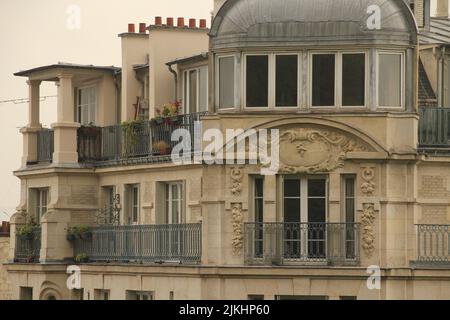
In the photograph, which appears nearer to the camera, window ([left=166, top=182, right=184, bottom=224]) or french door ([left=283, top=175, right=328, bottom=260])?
french door ([left=283, top=175, right=328, bottom=260])

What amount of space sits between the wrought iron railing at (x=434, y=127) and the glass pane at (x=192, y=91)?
7128mm

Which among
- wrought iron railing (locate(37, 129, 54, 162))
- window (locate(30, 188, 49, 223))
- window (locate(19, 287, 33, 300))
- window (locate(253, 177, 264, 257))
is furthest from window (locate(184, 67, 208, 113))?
window (locate(19, 287, 33, 300))

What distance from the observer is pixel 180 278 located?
72.7 m

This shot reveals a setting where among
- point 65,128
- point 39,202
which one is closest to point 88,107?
point 65,128

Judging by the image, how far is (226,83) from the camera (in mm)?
71312

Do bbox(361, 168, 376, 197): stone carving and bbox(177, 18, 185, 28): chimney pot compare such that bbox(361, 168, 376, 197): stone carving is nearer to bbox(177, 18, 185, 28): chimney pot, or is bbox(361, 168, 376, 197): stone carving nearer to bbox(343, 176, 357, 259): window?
bbox(343, 176, 357, 259): window

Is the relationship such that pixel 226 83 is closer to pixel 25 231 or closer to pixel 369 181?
pixel 369 181

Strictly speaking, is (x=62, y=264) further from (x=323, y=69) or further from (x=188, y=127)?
(x=323, y=69)

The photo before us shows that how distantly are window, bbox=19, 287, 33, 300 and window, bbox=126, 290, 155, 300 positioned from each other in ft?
23.1

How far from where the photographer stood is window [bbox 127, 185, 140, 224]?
7788 centimetres

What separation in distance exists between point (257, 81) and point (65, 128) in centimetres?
1081

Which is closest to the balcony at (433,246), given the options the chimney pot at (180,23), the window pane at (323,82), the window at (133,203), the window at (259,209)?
the window at (259,209)

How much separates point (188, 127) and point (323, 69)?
5654mm
